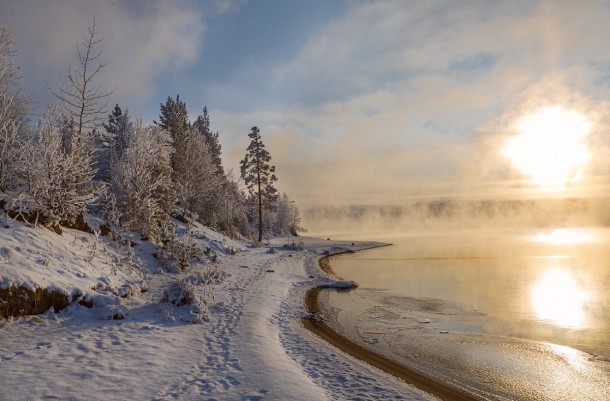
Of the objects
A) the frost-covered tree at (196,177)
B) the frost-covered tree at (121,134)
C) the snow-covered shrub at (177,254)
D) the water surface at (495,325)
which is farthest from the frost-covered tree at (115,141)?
the water surface at (495,325)

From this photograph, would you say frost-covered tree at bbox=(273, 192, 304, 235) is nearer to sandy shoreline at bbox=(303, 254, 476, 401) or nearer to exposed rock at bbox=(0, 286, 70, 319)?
sandy shoreline at bbox=(303, 254, 476, 401)

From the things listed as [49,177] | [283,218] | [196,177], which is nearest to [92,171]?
[49,177]

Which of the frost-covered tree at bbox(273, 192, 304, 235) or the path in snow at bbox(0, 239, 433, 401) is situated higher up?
the frost-covered tree at bbox(273, 192, 304, 235)

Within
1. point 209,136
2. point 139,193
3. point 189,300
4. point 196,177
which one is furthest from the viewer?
point 209,136

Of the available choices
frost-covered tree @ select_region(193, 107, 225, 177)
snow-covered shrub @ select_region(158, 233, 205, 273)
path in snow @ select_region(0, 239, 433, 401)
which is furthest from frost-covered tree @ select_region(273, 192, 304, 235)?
path in snow @ select_region(0, 239, 433, 401)

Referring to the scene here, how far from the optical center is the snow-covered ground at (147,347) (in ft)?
24.1

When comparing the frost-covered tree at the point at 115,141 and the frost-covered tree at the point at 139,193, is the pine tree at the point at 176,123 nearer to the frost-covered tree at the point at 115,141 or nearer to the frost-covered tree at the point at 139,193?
the frost-covered tree at the point at 115,141

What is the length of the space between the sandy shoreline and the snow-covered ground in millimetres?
539

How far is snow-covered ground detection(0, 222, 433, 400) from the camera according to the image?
7.35 meters

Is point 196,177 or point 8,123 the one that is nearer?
point 8,123

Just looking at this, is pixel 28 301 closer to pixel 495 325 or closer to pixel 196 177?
pixel 495 325

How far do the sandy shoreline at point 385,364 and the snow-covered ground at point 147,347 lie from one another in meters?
0.54

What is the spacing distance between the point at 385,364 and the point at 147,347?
21.1 feet

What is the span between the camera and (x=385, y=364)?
404 inches
